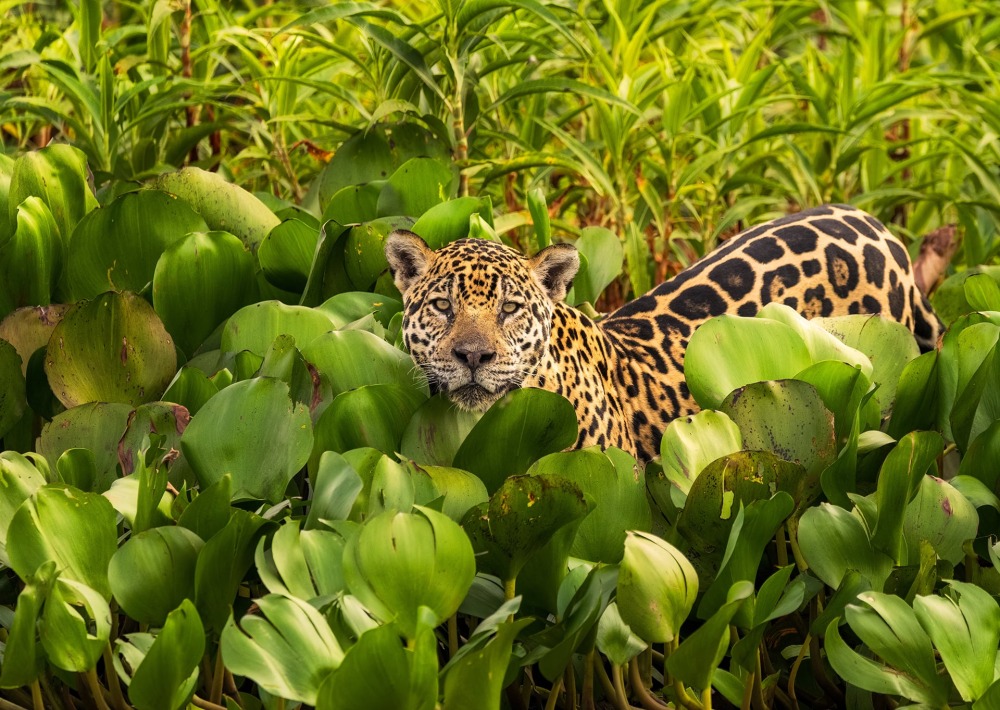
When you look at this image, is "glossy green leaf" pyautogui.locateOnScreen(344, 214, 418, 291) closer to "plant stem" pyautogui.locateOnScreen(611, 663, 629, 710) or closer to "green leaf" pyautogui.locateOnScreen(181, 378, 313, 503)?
"green leaf" pyautogui.locateOnScreen(181, 378, 313, 503)

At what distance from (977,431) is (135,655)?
1736 mm

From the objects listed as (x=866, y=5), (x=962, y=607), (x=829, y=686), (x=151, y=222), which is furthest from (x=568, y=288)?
(x=866, y=5)

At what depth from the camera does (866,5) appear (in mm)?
6727

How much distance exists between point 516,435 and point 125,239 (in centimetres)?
125

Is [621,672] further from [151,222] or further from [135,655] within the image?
[151,222]

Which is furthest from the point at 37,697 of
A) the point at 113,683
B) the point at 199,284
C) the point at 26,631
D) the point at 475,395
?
the point at 475,395

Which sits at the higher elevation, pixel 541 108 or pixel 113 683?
pixel 541 108

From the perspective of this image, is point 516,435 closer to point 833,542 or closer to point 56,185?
point 833,542

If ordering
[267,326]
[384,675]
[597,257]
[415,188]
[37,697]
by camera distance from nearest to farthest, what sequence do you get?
[384,675]
[37,697]
[267,326]
[415,188]
[597,257]

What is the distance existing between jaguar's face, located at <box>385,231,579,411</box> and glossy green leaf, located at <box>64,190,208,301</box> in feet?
1.86

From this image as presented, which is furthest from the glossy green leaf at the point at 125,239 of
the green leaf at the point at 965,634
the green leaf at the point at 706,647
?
the green leaf at the point at 965,634

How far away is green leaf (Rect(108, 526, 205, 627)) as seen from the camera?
6.50 ft

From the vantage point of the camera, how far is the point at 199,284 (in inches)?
117

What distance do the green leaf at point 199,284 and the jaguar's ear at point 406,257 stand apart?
407 mm
